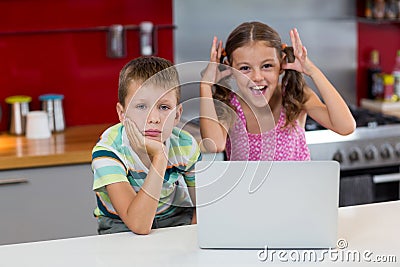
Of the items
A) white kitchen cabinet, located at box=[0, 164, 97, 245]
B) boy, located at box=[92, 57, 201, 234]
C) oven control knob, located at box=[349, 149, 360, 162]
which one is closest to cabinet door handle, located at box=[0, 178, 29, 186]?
white kitchen cabinet, located at box=[0, 164, 97, 245]

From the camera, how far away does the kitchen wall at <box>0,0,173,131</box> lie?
3.41 m

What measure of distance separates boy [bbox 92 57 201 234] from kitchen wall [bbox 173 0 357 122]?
1.68 meters

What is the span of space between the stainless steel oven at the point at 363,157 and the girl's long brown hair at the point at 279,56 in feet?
2.71

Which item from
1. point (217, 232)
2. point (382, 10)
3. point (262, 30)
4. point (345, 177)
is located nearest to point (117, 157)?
point (217, 232)

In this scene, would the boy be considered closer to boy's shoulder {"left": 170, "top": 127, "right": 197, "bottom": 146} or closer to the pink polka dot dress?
boy's shoulder {"left": 170, "top": 127, "right": 197, "bottom": 146}

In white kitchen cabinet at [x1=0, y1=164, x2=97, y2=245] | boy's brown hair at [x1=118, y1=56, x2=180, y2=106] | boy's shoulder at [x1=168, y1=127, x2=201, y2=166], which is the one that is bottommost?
white kitchen cabinet at [x1=0, y1=164, x2=97, y2=245]

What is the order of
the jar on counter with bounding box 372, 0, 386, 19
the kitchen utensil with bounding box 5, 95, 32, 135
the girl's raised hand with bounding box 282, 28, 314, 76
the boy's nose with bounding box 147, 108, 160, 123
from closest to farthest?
the boy's nose with bounding box 147, 108, 160, 123, the girl's raised hand with bounding box 282, 28, 314, 76, the kitchen utensil with bounding box 5, 95, 32, 135, the jar on counter with bounding box 372, 0, 386, 19

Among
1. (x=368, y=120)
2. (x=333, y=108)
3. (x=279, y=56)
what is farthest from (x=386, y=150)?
(x=279, y=56)

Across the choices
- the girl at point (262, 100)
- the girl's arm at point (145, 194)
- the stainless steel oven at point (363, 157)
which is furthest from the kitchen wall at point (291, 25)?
the girl's arm at point (145, 194)

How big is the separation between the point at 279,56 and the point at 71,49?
149 cm

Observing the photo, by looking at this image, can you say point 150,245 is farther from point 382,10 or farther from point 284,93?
point 382,10

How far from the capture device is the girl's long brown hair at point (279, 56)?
2.26m

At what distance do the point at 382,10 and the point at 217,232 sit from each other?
246 centimetres

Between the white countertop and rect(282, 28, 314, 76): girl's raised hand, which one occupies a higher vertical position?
rect(282, 28, 314, 76): girl's raised hand
